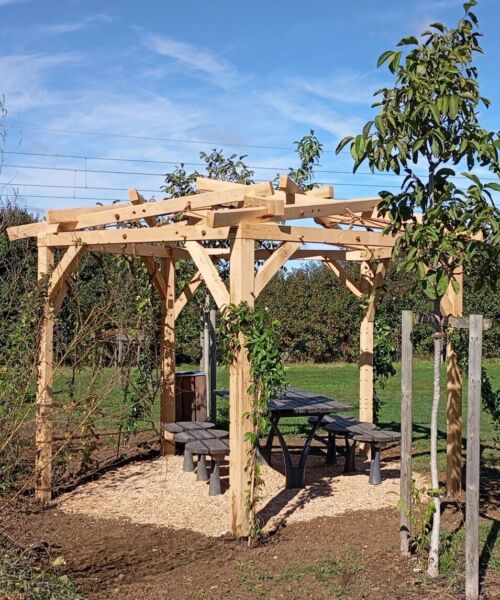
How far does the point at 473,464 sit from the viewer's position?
14.9 feet

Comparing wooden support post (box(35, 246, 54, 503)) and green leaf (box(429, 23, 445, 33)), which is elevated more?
green leaf (box(429, 23, 445, 33))

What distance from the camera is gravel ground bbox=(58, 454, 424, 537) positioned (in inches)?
255

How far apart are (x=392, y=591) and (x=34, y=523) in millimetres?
3161

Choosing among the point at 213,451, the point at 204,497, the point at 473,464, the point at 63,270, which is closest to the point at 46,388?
the point at 63,270

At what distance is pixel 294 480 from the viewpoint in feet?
24.1

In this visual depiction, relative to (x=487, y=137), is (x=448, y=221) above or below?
below

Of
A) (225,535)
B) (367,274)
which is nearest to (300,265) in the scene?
(367,274)

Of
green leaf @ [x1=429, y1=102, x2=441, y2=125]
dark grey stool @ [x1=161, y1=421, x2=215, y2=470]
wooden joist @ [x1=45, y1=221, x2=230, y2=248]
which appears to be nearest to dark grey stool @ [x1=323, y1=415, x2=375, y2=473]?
dark grey stool @ [x1=161, y1=421, x2=215, y2=470]

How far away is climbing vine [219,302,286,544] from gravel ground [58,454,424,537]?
0.62m

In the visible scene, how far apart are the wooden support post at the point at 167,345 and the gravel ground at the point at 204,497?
0.77 meters

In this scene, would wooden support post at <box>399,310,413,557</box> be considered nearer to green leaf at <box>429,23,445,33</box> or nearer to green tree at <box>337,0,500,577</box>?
green tree at <box>337,0,500,577</box>

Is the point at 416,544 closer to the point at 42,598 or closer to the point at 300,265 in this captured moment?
the point at 42,598

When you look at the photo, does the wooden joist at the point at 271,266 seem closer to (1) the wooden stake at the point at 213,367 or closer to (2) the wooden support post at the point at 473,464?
(2) the wooden support post at the point at 473,464

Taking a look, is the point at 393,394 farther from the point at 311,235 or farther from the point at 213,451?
the point at 311,235
